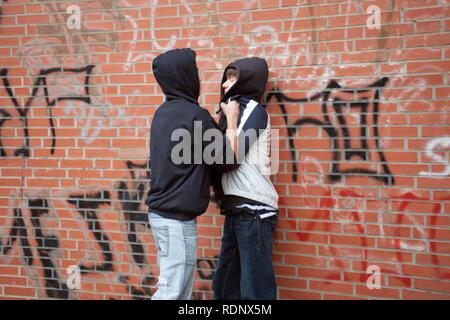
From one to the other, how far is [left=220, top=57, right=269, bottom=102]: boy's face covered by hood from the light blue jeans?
3.09ft

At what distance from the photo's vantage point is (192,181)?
9.15 feet

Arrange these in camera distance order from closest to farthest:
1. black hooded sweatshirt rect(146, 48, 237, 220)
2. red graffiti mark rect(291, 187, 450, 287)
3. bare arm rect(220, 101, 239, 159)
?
black hooded sweatshirt rect(146, 48, 237, 220), bare arm rect(220, 101, 239, 159), red graffiti mark rect(291, 187, 450, 287)

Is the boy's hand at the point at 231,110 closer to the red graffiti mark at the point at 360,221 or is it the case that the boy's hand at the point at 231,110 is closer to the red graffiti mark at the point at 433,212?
the red graffiti mark at the point at 360,221

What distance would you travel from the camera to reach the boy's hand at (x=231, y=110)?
3029 mm

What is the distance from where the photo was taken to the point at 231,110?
3.05 metres

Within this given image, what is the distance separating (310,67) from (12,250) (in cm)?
288

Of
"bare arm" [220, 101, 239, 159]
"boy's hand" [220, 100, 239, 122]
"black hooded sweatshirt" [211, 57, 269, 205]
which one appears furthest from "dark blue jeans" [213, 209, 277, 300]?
"boy's hand" [220, 100, 239, 122]

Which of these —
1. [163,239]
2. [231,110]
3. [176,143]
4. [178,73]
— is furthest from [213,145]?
[163,239]

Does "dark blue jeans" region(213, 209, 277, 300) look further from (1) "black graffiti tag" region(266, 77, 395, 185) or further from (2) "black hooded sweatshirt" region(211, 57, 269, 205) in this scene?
(1) "black graffiti tag" region(266, 77, 395, 185)

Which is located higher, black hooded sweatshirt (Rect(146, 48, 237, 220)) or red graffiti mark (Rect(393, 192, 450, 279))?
black hooded sweatshirt (Rect(146, 48, 237, 220))

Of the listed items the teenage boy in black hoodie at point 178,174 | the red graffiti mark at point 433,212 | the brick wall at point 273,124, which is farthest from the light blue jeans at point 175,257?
the red graffiti mark at point 433,212

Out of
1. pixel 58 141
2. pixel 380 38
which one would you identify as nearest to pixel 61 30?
pixel 58 141

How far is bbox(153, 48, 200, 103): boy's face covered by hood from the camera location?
9.25 ft

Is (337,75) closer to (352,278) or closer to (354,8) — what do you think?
(354,8)
